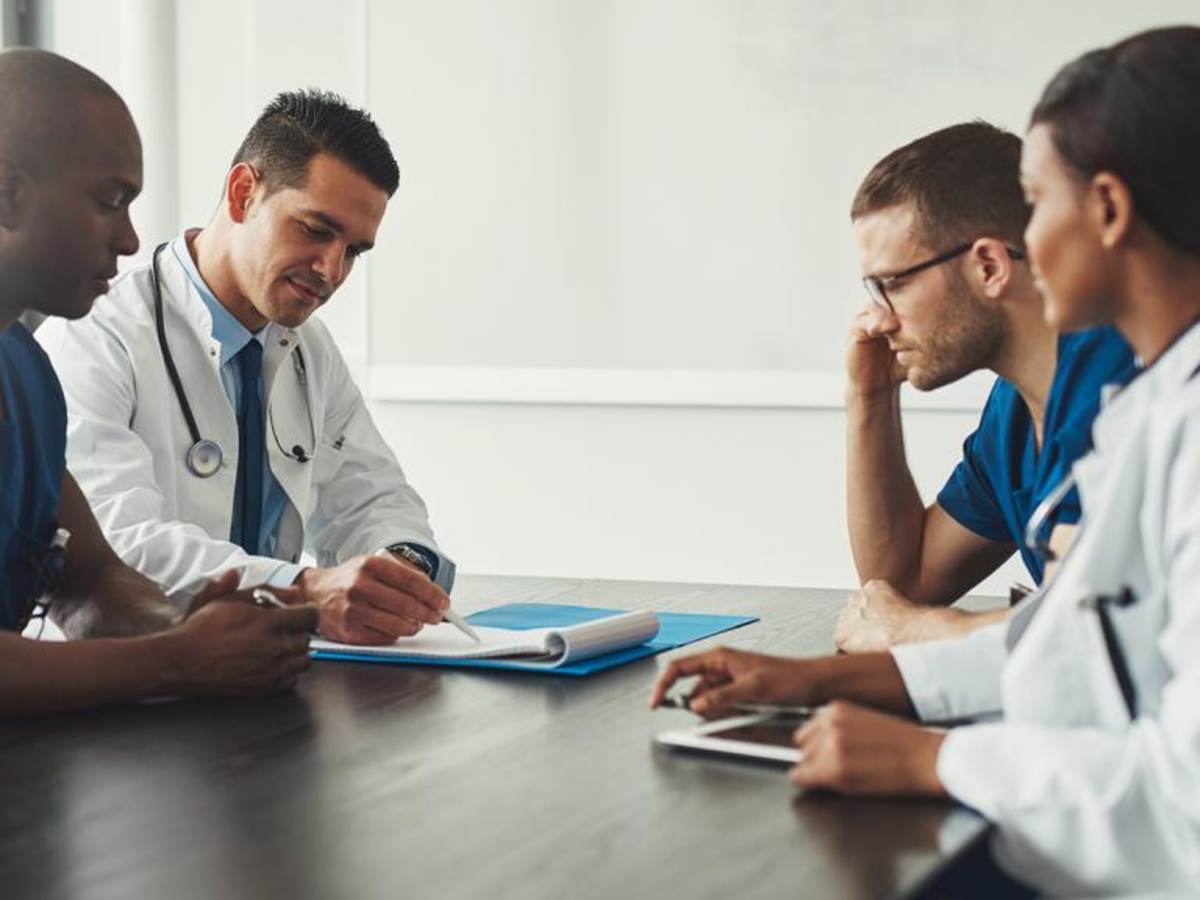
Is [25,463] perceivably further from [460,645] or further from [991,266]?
[991,266]

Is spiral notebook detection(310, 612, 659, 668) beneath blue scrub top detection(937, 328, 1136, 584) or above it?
beneath

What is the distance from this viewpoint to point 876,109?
13.9 feet

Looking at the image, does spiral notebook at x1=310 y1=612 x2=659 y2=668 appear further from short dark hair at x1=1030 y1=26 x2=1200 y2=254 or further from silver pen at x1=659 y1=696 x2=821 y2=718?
short dark hair at x1=1030 y1=26 x2=1200 y2=254

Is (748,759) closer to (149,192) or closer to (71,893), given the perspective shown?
(71,893)

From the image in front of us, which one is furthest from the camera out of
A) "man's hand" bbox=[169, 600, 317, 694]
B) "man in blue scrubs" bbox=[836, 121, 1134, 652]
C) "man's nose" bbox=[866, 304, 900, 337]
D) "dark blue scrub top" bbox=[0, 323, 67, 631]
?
"man's nose" bbox=[866, 304, 900, 337]

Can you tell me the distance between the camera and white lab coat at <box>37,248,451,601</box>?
7.68 ft

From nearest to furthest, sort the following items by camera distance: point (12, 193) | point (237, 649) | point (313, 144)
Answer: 1. point (237, 649)
2. point (12, 193)
3. point (313, 144)

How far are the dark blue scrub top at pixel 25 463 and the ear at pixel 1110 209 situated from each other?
1.29 metres

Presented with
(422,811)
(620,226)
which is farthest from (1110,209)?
(620,226)

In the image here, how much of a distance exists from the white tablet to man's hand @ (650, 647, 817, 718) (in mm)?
18

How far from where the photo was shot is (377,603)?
2.03m

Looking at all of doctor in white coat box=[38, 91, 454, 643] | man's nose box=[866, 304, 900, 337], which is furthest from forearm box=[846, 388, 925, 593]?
doctor in white coat box=[38, 91, 454, 643]

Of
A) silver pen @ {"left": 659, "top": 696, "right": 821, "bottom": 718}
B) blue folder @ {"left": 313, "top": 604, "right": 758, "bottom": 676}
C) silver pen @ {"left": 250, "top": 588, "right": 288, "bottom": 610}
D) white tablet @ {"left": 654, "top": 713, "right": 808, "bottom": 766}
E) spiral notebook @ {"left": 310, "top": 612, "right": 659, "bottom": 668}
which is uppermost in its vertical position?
silver pen @ {"left": 250, "top": 588, "right": 288, "bottom": 610}

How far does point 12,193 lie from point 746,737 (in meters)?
1.07
